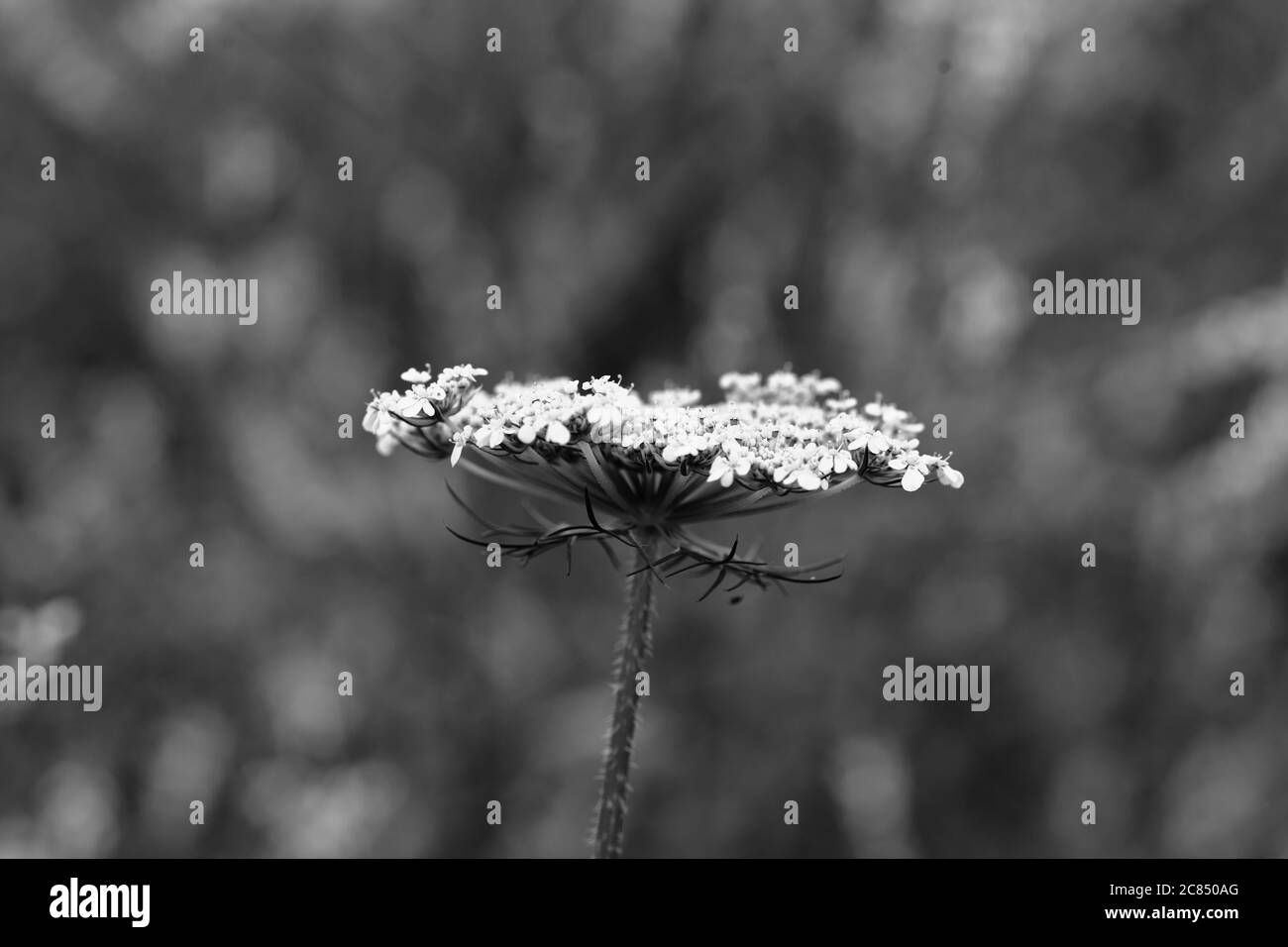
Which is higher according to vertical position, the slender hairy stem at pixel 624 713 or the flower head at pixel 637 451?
the flower head at pixel 637 451

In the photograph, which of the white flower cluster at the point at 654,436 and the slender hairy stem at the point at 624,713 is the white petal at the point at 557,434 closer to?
the white flower cluster at the point at 654,436

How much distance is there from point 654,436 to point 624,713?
0.54m

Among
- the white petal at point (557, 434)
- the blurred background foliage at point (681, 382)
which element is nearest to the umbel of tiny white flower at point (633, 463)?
the white petal at point (557, 434)

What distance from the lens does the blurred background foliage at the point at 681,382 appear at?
508 cm

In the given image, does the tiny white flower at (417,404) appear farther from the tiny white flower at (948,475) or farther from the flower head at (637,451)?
the tiny white flower at (948,475)

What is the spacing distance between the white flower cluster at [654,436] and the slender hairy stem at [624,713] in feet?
0.74

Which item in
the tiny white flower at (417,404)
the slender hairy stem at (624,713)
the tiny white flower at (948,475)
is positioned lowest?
the slender hairy stem at (624,713)

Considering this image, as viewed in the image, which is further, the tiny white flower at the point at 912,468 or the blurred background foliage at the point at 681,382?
the blurred background foliage at the point at 681,382

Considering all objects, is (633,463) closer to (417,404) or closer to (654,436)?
(654,436)

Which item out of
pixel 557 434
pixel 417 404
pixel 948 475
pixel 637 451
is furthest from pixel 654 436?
pixel 948 475

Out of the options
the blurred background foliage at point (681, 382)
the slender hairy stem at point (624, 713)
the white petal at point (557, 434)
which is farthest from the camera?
the blurred background foliage at point (681, 382)

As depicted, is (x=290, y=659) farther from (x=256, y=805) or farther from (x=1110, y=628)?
(x=1110, y=628)

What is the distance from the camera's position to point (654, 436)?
2242 millimetres

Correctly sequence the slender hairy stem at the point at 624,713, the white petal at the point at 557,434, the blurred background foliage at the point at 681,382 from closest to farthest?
the white petal at the point at 557,434 → the slender hairy stem at the point at 624,713 → the blurred background foliage at the point at 681,382
